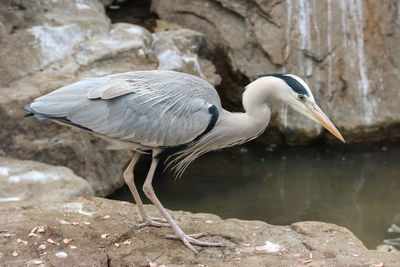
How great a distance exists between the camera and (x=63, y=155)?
5.80 meters

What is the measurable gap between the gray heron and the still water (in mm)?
2369

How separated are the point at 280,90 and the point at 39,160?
9.77 feet

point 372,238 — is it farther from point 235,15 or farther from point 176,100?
point 235,15

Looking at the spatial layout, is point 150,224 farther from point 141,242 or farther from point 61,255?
point 61,255

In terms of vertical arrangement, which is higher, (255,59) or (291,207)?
(255,59)

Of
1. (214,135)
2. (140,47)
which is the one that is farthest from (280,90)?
(140,47)

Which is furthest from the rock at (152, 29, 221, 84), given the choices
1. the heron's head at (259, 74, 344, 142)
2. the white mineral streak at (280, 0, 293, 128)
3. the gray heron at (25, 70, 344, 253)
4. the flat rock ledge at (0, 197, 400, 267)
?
the heron's head at (259, 74, 344, 142)

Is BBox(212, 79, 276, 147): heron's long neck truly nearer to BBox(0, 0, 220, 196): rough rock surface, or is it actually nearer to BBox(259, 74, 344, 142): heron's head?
BBox(259, 74, 344, 142): heron's head

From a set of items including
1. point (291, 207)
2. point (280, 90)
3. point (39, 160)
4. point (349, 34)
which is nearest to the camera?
point (280, 90)

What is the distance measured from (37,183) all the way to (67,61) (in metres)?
1.80

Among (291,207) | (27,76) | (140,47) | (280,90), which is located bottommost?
(291,207)

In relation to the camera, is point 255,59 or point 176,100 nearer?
point 176,100

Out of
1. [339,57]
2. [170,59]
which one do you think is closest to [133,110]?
[170,59]

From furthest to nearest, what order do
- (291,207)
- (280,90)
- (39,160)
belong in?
(291,207) < (39,160) < (280,90)
